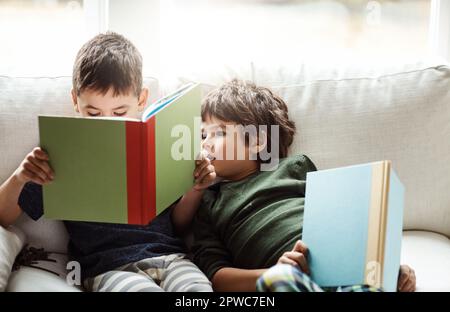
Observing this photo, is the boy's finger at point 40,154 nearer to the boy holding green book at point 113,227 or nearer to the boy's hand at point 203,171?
the boy holding green book at point 113,227

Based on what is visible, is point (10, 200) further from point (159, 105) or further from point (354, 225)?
point (354, 225)

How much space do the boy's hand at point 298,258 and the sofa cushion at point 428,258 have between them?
280mm

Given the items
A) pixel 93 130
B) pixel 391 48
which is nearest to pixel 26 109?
pixel 93 130

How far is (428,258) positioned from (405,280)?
235 mm

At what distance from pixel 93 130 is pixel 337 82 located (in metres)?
0.78

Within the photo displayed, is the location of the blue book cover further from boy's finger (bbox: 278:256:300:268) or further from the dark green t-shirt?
the dark green t-shirt

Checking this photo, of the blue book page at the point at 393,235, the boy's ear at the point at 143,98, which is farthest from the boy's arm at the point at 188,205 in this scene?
the blue book page at the point at 393,235

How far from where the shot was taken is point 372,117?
1.79m

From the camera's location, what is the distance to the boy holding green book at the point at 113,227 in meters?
1.51

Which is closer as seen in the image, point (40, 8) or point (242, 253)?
point (242, 253)

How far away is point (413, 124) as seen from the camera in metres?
1.79

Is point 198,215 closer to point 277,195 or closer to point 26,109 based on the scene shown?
point 277,195

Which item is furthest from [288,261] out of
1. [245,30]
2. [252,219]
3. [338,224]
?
[245,30]

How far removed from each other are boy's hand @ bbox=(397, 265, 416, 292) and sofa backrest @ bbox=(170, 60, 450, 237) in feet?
1.21
